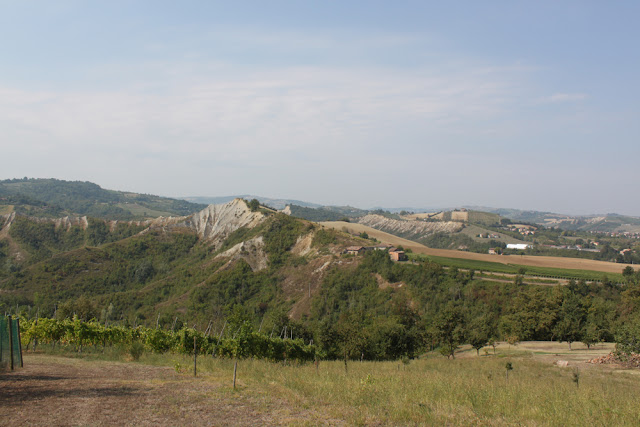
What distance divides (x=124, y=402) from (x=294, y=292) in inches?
2660

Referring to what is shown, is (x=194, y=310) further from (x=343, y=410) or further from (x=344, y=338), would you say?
(x=343, y=410)

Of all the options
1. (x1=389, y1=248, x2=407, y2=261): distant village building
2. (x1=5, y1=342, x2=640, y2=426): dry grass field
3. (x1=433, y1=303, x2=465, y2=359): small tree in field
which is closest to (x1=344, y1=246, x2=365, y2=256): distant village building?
(x1=389, y1=248, x2=407, y2=261): distant village building

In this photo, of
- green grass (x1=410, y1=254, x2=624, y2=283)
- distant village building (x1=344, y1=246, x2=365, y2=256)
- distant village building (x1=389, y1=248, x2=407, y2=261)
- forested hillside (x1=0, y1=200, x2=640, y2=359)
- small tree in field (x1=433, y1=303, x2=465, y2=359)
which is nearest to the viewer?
small tree in field (x1=433, y1=303, x2=465, y2=359)

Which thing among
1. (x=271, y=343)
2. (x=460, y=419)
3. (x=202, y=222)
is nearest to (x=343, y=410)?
(x=460, y=419)

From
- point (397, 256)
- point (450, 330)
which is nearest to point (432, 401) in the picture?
point (450, 330)

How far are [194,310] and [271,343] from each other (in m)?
46.1

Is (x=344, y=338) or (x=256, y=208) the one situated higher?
(x=256, y=208)

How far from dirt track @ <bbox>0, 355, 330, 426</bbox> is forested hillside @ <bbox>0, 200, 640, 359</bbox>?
29.8 metres

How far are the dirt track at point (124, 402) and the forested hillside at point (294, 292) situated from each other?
2983cm

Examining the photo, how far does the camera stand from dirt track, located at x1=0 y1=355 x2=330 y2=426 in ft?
35.0

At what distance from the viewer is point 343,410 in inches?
468

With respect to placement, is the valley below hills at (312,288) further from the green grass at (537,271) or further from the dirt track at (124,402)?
the dirt track at (124,402)

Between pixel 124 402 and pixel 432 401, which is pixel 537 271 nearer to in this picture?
pixel 432 401

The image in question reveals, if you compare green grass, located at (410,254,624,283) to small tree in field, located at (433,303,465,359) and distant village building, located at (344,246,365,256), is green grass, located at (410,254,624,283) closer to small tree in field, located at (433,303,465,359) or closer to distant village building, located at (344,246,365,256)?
distant village building, located at (344,246,365,256)
